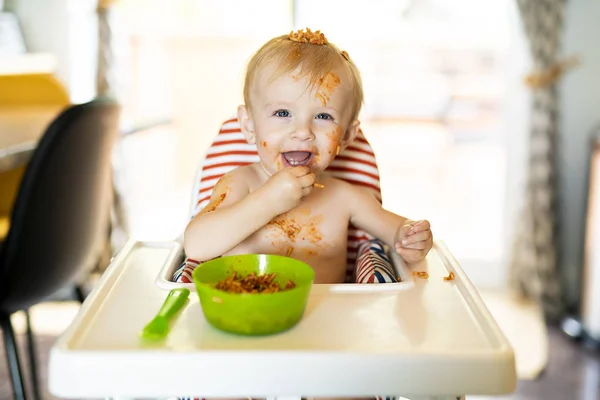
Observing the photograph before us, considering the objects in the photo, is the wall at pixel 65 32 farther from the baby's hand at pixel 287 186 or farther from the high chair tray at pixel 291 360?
the high chair tray at pixel 291 360

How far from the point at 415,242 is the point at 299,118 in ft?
0.96

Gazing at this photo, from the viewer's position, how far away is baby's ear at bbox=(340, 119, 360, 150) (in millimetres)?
1278

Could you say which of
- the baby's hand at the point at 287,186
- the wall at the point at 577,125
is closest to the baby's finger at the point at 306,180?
the baby's hand at the point at 287,186

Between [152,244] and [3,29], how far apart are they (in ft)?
7.69

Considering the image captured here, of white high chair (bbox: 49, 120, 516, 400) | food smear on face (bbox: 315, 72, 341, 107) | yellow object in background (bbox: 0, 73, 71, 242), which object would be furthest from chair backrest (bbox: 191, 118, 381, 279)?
yellow object in background (bbox: 0, 73, 71, 242)

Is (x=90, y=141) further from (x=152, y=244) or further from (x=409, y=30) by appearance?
(x=409, y=30)

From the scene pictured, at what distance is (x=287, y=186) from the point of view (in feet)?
3.35

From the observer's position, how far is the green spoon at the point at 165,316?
2.68ft

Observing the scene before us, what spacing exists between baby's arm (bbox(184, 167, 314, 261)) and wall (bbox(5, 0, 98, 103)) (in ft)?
7.55

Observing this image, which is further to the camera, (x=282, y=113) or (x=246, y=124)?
(x=246, y=124)

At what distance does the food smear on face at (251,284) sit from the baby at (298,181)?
135 millimetres

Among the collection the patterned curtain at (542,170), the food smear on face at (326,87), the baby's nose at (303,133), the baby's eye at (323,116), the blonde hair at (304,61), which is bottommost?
the patterned curtain at (542,170)

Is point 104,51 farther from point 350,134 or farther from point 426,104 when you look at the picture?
point 426,104

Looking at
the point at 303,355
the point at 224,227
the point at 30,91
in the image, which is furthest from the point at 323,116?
the point at 30,91
